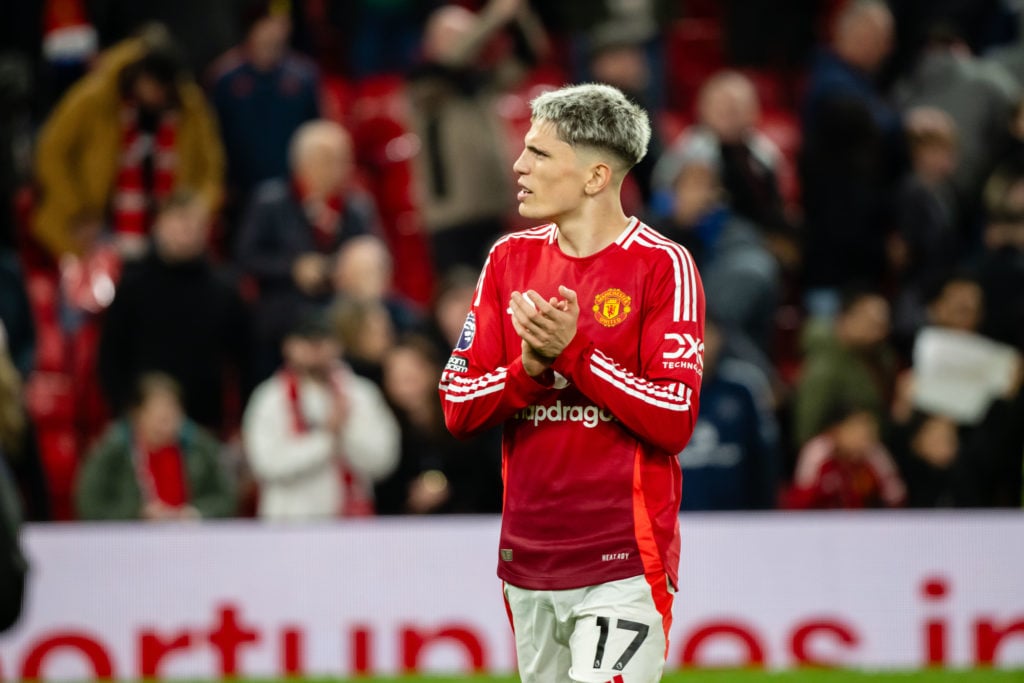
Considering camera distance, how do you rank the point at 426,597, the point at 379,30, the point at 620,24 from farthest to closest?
the point at 379,30 < the point at 620,24 < the point at 426,597

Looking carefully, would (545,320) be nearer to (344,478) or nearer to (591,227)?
(591,227)

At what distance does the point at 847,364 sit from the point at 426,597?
2999 millimetres

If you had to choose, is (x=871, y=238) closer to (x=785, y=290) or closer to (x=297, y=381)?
(x=785, y=290)

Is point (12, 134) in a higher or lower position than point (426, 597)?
higher

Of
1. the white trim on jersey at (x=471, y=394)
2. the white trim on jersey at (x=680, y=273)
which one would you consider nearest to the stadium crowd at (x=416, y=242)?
the white trim on jersey at (x=471, y=394)

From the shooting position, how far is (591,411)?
4863mm

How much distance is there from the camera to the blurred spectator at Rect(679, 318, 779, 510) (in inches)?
392

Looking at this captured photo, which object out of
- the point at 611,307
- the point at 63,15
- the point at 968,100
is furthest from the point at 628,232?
the point at 968,100

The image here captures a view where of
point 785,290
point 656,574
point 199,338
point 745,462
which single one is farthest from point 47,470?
point 656,574

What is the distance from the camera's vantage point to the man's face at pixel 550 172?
4.80 metres

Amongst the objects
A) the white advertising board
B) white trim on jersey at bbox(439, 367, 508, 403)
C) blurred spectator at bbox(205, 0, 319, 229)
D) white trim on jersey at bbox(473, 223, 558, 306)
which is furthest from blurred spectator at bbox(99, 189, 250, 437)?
white trim on jersey at bbox(439, 367, 508, 403)

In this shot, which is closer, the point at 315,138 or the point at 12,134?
the point at 315,138

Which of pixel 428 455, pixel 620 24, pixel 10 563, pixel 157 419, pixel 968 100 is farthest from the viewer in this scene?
pixel 620 24

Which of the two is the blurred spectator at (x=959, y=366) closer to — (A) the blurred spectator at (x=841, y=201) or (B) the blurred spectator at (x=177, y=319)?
(A) the blurred spectator at (x=841, y=201)
